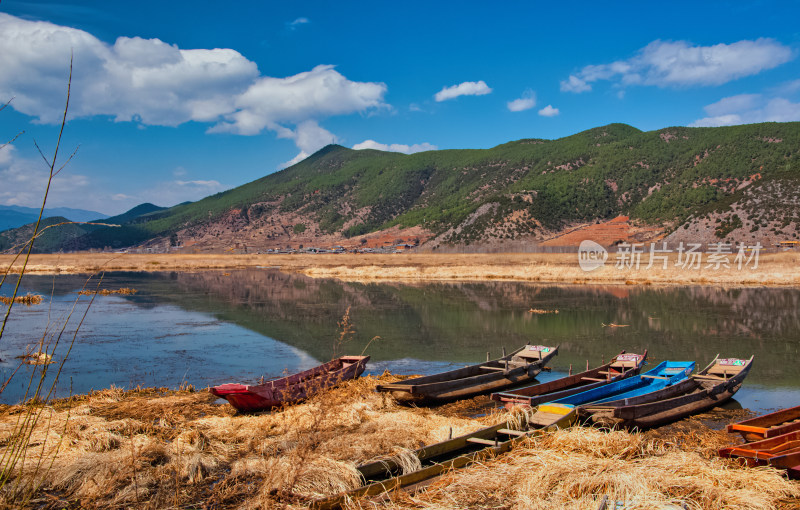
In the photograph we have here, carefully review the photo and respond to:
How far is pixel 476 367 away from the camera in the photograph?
15812mm

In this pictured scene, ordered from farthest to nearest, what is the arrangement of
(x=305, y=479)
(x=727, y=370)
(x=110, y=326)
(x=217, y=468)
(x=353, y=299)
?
(x=353, y=299) → (x=110, y=326) → (x=727, y=370) → (x=217, y=468) → (x=305, y=479)

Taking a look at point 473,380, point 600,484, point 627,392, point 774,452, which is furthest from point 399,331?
point 600,484

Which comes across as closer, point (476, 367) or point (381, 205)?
point (476, 367)

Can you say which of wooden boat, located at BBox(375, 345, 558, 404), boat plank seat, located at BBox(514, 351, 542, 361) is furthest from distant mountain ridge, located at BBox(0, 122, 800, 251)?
wooden boat, located at BBox(375, 345, 558, 404)

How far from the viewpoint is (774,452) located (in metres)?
8.76

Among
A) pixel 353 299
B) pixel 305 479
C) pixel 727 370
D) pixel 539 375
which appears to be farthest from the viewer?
pixel 353 299

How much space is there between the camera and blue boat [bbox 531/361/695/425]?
1088 cm

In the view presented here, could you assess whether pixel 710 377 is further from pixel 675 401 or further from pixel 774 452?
pixel 774 452

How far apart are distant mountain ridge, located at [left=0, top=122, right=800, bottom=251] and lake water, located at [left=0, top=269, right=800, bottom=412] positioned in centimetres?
5515

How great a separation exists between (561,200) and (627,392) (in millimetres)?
112753

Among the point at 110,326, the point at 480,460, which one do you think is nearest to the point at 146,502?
the point at 480,460

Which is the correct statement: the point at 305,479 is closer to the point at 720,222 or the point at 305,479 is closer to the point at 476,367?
the point at 476,367

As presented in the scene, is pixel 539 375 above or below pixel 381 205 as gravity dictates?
below

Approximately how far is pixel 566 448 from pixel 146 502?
20.1 ft
